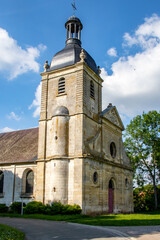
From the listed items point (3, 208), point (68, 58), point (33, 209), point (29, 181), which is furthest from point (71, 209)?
point (68, 58)

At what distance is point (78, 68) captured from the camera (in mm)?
21219

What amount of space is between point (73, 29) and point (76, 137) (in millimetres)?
11696

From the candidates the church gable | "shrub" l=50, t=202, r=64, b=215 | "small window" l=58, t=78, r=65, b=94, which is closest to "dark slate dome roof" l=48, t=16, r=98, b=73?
"small window" l=58, t=78, r=65, b=94

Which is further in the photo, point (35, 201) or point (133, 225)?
point (35, 201)

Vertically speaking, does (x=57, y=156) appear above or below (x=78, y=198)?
above

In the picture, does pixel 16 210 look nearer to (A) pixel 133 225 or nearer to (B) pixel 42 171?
(B) pixel 42 171

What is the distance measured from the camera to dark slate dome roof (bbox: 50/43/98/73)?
22125 mm

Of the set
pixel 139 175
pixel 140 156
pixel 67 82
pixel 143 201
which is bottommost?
pixel 143 201

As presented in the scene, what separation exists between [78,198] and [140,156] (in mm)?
13883

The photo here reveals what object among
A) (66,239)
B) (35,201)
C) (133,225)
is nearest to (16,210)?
(35,201)

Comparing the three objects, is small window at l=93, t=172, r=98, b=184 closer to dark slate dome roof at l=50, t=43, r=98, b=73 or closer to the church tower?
the church tower

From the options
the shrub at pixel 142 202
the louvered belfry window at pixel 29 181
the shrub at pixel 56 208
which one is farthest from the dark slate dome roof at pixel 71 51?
the shrub at pixel 142 202

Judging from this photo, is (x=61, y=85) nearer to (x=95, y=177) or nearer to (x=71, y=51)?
(x=71, y=51)

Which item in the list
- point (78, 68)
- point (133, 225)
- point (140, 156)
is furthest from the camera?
point (140, 156)
